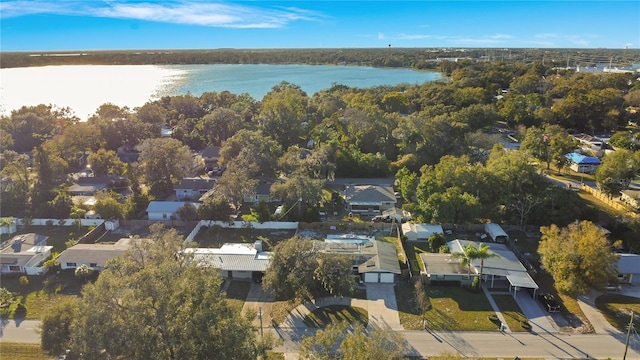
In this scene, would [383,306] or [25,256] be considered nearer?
[383,306]

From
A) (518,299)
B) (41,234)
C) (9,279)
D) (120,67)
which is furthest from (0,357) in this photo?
(120,67)

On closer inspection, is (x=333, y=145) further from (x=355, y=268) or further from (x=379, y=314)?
(x=379, y=314)

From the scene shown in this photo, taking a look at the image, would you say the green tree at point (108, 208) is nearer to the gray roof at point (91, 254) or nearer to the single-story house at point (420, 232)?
the gray roof at point (91, 254)

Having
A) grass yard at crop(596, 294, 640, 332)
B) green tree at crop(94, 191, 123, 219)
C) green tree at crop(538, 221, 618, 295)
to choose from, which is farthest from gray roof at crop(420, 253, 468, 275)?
green tree at crop(94, 191, 123, 219)

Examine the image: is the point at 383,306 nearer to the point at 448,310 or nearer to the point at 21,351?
the point at 448,310

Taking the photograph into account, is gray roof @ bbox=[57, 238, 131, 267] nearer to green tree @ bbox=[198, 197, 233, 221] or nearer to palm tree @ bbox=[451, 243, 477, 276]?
green tree @ bbox=[198, 197, 233, 221]

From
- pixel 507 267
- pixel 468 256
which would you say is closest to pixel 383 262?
pixel 468 256
